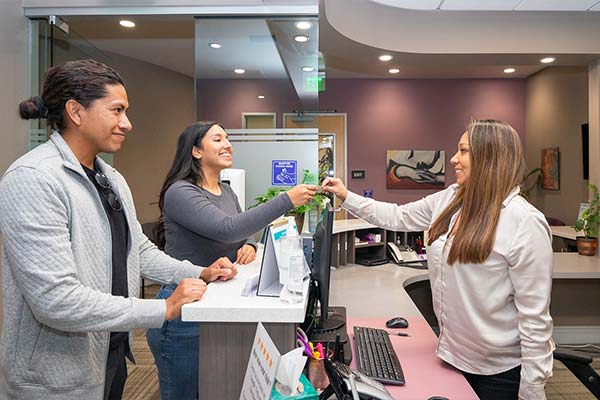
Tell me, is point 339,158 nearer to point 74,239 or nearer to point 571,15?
point 571,15

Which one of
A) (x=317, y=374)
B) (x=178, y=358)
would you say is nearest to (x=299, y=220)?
(x=178, y=358)

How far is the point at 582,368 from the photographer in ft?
4.85

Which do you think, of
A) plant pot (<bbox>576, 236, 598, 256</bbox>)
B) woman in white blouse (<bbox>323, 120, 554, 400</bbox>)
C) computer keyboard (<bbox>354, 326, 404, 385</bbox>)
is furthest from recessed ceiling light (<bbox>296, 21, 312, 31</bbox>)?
plant pot (<bbox>576, 236, 598, 256</bbox>)

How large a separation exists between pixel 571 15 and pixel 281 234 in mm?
3767

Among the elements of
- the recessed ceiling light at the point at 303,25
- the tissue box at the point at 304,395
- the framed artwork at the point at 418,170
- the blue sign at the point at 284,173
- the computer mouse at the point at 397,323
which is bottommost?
the computer mouse at the point at 397,323

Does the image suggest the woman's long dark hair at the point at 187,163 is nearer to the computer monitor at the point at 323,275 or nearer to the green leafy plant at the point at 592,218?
the computer monitor at the point at 323,275

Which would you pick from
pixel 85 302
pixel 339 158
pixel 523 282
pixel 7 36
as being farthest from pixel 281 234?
pixel 339 158

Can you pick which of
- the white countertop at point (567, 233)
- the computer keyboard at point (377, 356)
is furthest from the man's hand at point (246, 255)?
the white countertop at point (567, 233)

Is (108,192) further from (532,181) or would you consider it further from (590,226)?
(532,181)

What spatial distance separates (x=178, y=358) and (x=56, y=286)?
61 centimetres

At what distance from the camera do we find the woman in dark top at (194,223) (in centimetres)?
142

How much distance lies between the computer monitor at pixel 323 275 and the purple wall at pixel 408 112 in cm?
500

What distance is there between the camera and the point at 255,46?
3.14m

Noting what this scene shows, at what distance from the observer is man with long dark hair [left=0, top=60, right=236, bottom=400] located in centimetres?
94
